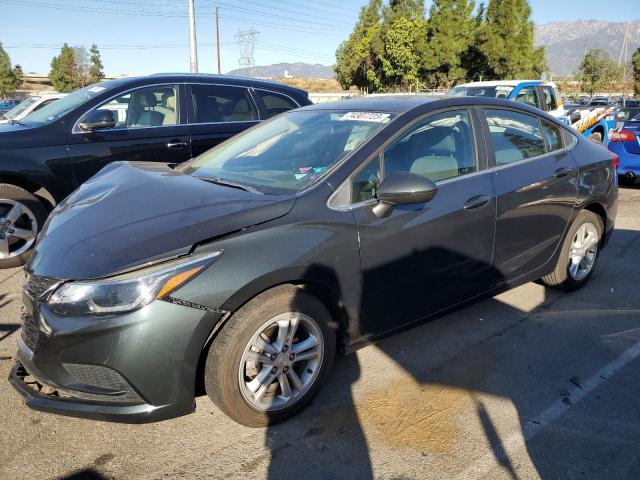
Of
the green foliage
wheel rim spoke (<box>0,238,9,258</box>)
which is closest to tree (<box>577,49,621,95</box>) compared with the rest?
the green foliage

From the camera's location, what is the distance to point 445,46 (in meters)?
36.8

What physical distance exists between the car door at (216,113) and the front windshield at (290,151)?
6.28 ft

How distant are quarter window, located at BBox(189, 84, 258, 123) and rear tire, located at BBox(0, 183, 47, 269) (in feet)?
5.83

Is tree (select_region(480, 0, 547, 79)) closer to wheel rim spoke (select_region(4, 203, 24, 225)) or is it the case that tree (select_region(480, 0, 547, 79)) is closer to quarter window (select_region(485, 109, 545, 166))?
quarter window (select_region(485, 109, 545, 166))

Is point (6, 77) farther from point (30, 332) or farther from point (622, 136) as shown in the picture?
point (30, 332)

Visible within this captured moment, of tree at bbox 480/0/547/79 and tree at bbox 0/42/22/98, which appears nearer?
tree at bbox 480/0/547/79

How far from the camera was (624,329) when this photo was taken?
3.79m

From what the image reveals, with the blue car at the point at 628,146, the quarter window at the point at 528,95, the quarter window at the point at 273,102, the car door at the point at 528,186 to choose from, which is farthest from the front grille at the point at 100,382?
the quarter window at the point at 528,95

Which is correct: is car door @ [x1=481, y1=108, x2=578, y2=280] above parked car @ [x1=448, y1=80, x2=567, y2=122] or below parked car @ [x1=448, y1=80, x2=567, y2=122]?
below

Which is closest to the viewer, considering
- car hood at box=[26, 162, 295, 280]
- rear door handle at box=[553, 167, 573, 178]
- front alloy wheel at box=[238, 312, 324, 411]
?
car hood at box=[26, 162, 295, 280]

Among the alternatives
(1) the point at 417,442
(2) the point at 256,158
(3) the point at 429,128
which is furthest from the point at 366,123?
(1) the point at 417,442

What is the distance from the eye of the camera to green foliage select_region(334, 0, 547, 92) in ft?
107

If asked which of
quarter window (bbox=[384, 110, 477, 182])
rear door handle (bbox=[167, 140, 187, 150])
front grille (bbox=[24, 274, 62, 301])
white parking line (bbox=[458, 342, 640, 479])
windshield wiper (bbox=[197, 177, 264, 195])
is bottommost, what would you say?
white parking line (bbox=[458, 342, 640, 479])

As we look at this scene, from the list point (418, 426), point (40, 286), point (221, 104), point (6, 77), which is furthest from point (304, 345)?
point (6, 77)
